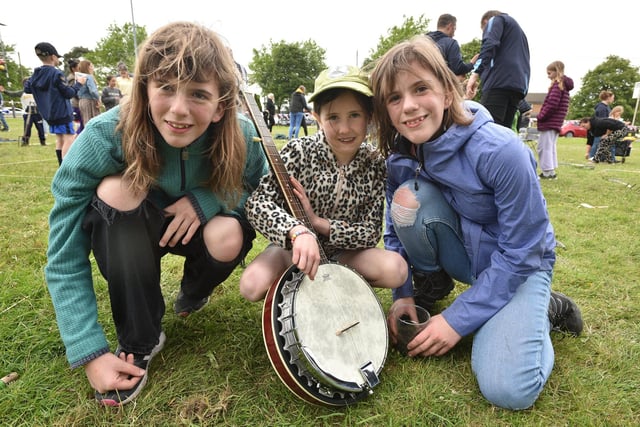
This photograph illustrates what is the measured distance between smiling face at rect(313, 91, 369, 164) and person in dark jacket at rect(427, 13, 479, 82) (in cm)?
409

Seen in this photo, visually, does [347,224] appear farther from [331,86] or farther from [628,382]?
[628,382]

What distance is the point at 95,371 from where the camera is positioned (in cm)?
153

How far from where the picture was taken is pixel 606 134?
11.0 metres

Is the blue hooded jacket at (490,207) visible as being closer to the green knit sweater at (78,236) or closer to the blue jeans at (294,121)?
the green knit sweater at (78,236)

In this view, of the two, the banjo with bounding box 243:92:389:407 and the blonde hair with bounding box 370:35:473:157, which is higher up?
the blonde hair with bounding box 370:35:473:157

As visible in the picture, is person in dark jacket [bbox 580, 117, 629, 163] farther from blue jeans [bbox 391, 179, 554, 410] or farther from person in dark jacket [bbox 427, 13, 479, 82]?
blue jeans [bbox 391, 179, 554, 410]

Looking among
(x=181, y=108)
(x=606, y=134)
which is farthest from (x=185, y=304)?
(x=606, y=134)

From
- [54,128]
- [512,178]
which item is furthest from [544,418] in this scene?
[54,128]

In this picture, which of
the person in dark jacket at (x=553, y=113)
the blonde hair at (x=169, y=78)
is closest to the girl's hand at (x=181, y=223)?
the blonde hair at (x=169, y=78)

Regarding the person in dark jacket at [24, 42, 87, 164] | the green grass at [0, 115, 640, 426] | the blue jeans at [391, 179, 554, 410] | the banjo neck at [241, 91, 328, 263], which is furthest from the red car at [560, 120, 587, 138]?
the banjo neck at [241, 91, 328, 263]

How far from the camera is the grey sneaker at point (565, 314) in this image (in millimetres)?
2021

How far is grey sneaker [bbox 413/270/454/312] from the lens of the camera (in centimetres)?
227

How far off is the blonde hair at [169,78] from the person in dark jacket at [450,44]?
4521mm

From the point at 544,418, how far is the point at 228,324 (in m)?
1.53
